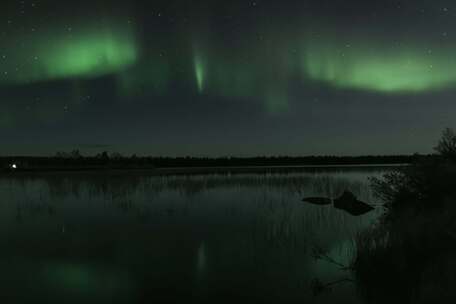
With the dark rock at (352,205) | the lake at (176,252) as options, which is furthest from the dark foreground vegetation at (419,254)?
the dark rock at (352,205)

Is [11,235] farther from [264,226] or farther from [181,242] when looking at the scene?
[264,226]

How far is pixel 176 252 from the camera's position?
1035cm

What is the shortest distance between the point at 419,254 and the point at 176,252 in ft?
20.7

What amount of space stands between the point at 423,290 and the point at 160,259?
6.26 m

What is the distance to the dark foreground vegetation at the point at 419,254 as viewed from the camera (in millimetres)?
6457

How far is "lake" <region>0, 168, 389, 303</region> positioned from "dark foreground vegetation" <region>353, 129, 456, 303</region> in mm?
601

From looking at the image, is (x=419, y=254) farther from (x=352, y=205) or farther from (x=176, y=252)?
(x=352, y=205)

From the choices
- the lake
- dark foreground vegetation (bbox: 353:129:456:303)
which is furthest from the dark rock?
dark foreground vegetation (bbox: 353:129:456:303)

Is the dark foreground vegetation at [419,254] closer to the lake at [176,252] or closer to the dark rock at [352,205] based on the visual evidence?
the lake at [176,252]

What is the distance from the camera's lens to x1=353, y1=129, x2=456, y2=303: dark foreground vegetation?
6.46 m

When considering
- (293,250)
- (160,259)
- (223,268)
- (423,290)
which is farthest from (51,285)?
Answer: (423,290)

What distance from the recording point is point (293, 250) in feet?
33.9

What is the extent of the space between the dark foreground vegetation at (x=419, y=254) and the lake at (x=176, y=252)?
60 cm

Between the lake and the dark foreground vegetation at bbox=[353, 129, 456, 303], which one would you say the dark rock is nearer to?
the lake
